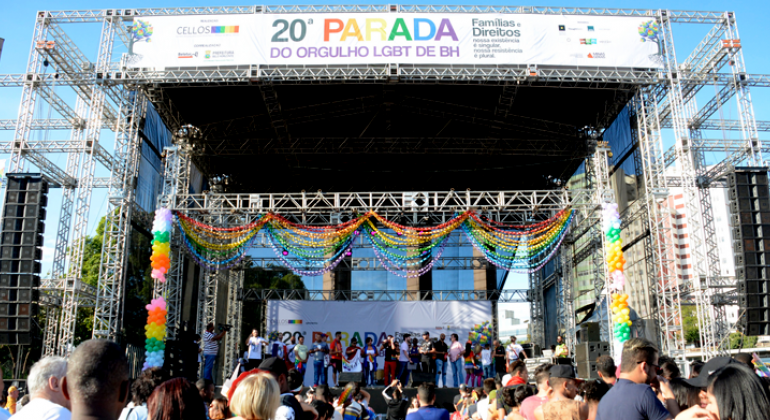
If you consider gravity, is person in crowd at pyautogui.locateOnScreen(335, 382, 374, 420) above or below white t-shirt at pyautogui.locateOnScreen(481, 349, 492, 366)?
below

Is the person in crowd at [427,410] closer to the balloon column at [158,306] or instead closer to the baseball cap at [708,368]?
the baseball cap at [708,368]

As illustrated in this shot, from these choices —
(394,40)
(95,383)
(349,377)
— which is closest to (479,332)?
(349,377)

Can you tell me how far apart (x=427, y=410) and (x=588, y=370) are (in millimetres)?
6914

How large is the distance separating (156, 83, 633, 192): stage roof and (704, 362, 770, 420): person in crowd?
15.1 m

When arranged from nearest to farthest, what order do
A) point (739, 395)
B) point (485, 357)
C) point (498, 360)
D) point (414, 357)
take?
point (739, 395) → point (485, 357) → point (498, 360) → point (414, 357)

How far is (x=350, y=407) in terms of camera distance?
7133mm

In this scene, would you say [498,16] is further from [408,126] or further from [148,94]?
[148,94]

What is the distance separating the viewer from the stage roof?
59.1ft

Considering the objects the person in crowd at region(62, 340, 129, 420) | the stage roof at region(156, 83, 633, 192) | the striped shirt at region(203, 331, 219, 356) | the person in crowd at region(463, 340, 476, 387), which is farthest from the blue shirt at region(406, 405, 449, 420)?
the stage roof at region(156, 83, 633, 192)

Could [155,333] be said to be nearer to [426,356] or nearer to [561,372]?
[426,356]

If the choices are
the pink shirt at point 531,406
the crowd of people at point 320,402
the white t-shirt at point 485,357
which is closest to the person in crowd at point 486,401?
the crowd of people at point 320,402

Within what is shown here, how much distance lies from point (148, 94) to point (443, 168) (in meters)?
10.8

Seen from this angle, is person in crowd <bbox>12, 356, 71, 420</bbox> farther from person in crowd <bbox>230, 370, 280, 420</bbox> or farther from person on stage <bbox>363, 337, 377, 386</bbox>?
person on stage <bbox>363, 337, 377, 386</bbox>

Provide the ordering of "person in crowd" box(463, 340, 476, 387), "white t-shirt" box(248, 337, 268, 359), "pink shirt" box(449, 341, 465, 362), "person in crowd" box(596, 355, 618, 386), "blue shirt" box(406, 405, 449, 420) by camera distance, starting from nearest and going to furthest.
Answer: "person in crowd" box(596, 355, 618, 386)
"blue shirt" box(406, 405, 449, 420)
"white t-shirt" box(248, 337, 268, 359)
"person in crowd" box(463, 340, 476, 387)
"pink shirt" box(449, 341, 465, 362)
